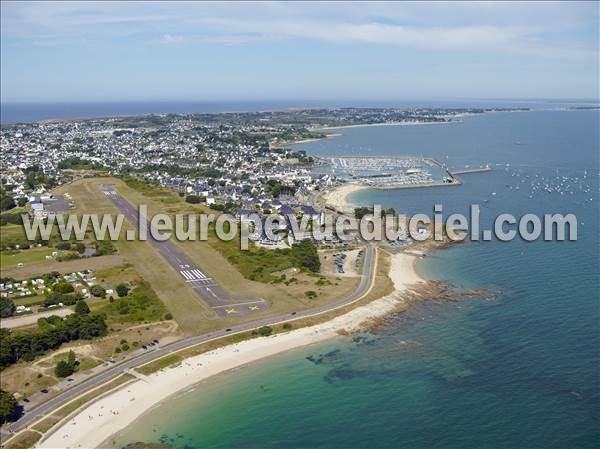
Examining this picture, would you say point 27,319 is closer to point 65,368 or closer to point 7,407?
point 65,368

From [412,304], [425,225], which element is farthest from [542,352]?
[425,225]

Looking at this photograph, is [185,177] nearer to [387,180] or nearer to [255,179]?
[255,179]

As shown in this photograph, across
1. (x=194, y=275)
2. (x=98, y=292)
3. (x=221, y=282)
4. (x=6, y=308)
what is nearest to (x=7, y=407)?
(x=6, y=308)

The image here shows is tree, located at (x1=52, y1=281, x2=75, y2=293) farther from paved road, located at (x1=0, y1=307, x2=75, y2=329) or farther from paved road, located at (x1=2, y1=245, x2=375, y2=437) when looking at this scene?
paved road, located at (x1=2, y1=245, x2=375, y2=437)

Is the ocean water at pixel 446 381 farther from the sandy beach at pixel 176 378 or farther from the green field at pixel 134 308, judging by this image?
the green field at pixel 134 308

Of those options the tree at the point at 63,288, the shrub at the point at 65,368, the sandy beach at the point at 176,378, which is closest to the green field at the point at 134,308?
the tree at the point at 63,288

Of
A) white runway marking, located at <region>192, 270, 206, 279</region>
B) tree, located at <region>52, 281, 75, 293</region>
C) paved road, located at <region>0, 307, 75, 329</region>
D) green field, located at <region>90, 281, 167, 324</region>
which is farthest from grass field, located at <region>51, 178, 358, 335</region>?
paved road, located at <region>0, 307, 75, 329</region>

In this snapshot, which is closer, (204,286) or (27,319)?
(27,319)
